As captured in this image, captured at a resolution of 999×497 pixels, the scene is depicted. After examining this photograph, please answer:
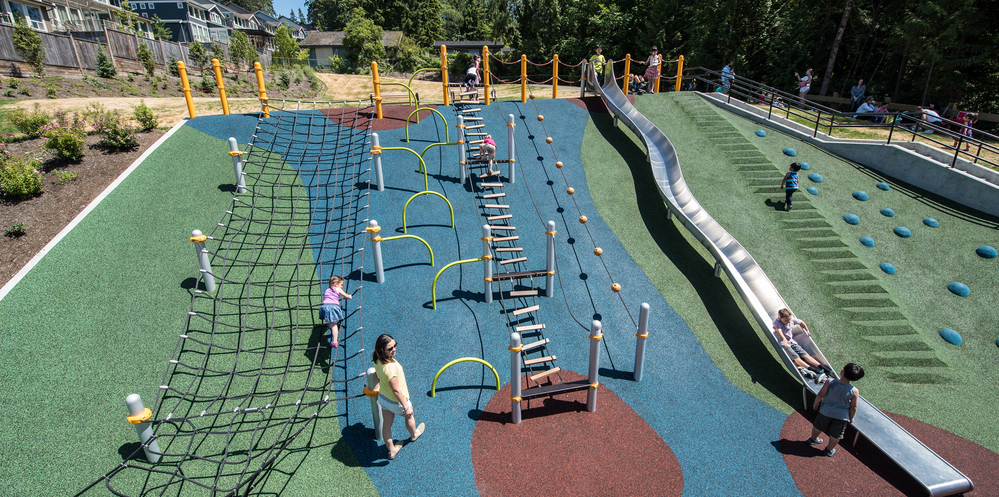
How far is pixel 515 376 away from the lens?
18.4ft

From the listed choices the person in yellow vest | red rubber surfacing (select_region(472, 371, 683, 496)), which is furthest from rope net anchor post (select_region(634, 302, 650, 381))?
the person in yellow vest

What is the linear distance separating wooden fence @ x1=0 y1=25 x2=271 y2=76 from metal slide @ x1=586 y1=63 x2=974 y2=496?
2134 centimetres

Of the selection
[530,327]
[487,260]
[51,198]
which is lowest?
[530,327]

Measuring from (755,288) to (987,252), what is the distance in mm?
5689

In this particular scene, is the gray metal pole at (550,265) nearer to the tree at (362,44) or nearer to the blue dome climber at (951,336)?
the blue dome climber at (951,336)

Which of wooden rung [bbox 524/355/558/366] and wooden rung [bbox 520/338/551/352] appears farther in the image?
wooden rung [bbox 520/338/551/352]

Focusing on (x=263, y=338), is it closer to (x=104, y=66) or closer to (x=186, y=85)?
(x=186, y=85)

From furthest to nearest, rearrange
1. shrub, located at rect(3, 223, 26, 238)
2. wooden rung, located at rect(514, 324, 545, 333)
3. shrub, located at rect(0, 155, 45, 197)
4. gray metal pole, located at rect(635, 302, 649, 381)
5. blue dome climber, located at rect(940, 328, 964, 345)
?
1. shrub, located at rect(0, 155, 45, 197)
2. shrub, located at rect(3, 223, 26, 238)
3. blue dome climber, located at rect(940, 328, 964, 345)
4. wooden rung, located at rect(514, 324, 545, 333)
5. gray metal pole, located at rect(635, 302, 649, 381)

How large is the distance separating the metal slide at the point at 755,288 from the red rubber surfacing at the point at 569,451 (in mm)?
2701

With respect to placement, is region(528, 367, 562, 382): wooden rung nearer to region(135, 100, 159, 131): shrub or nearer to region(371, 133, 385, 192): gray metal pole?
region(371, 133, 385, 192): gray metal pole

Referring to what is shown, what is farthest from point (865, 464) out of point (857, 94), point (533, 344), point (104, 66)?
point (104, 66)

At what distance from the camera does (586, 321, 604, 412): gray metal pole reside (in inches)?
223

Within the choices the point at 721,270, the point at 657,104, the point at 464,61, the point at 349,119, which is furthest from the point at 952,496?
the point at 464,61

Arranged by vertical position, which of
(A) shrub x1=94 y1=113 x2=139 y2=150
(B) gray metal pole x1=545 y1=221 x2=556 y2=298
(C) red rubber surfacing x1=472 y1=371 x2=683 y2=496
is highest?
(A) shrub x1=94 y1=113 x2=139 y2=150
